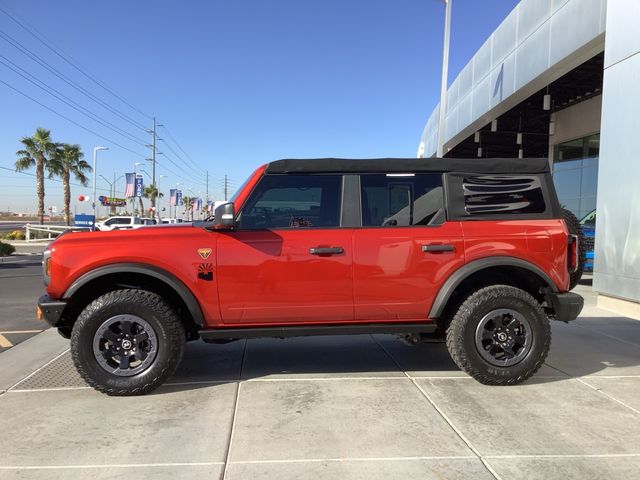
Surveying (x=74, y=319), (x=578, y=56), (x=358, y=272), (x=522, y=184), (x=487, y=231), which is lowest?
(x=74, y=319)

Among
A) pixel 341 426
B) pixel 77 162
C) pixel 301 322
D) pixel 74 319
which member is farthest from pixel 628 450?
pixel 77 162

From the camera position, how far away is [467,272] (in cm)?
441

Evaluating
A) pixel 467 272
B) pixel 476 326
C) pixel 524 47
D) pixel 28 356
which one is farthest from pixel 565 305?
pixel 524 47

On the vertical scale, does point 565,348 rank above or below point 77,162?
below

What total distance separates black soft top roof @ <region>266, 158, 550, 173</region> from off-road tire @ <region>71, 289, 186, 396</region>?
155 cm

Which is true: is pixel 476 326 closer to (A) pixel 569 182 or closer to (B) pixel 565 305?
(B) pixel 565 305

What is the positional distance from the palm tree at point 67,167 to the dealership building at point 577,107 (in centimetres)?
3413

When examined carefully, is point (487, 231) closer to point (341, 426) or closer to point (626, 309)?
point (341, 426)

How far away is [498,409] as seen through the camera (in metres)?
4.01

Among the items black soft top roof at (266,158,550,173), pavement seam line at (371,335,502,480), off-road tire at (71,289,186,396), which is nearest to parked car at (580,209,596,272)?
black soft top roof at (266,158,550,173)

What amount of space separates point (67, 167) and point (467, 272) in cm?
5020

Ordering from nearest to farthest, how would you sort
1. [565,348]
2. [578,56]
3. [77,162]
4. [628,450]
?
[628,450], [565,348], [578,56], [77,162]

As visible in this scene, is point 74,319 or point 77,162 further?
point 77,162

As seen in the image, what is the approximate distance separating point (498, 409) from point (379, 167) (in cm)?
226
